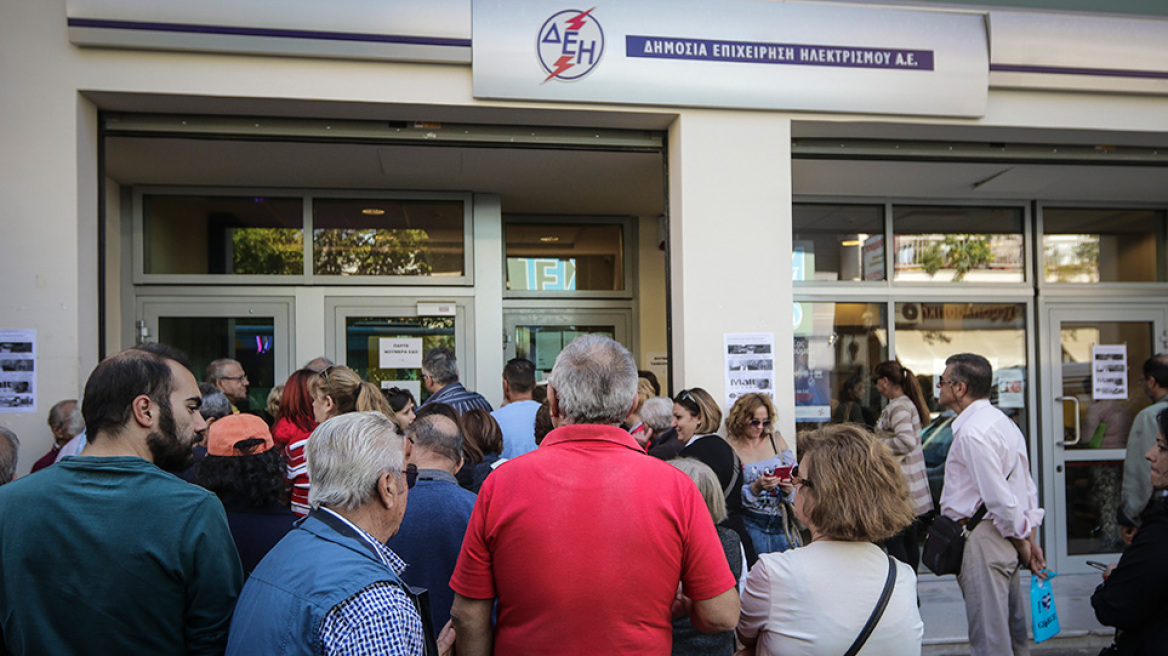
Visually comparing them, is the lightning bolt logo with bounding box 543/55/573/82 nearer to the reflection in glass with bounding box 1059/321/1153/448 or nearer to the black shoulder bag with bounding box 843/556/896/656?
the black shoulder bag with bounding box 843/556/896/656

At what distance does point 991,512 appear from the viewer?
13.3 feet

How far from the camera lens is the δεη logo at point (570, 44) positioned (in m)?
4.76

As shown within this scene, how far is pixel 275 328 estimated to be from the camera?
6297 mm

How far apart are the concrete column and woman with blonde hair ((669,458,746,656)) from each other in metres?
2.27

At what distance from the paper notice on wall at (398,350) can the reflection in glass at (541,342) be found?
104 cm

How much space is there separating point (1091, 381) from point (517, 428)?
5.42 metres

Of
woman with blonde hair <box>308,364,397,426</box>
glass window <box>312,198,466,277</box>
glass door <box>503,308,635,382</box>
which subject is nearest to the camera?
woman with blonde hair <box>308,364,397,426</box>

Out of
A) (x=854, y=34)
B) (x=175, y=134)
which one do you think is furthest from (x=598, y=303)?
(x=175, y=134)

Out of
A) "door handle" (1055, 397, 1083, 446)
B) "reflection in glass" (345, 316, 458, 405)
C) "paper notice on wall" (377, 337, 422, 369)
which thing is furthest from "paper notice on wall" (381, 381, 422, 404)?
"door handle" (1055, 397, 1083, 446)

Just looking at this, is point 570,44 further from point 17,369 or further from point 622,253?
point 17,369

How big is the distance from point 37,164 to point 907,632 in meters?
4.96

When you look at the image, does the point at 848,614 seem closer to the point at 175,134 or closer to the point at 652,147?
the point at 652,147

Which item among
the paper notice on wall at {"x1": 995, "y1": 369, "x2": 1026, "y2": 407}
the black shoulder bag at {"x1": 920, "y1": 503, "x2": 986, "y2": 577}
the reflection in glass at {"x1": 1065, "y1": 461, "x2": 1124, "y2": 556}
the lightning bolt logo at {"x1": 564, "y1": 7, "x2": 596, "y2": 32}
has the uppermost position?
the lightning bolt logo at {"x1": 564, "y1": 7, "x2": 596, "y2": 32}

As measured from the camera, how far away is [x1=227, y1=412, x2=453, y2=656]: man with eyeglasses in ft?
5.21
